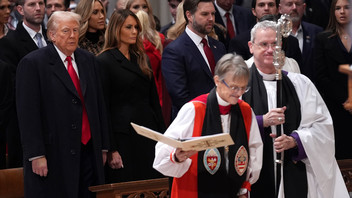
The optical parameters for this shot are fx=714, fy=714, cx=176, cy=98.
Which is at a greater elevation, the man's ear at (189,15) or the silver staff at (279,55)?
the man's ear at (189,15)

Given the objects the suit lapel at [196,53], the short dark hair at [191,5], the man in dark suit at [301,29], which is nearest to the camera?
the suit lapel at [196,53]

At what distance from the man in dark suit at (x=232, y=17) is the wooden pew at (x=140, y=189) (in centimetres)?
287

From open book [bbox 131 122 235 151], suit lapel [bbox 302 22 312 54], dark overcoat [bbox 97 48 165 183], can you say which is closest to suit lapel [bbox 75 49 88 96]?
dark overcoat [bbox 97 48 165 183]

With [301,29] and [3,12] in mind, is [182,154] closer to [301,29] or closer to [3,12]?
[3,12]

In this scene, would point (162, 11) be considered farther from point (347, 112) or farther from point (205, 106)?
point (205, 106)

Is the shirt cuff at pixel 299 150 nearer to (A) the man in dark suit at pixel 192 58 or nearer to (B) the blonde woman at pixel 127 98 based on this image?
(A) the man in dark suit at pixel 192 58

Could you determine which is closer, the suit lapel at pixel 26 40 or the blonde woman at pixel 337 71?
the suit lapel at pixel 26 40

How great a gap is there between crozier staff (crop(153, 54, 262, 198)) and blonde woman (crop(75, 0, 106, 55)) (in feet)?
8.70

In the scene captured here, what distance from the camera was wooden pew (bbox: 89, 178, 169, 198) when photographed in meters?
6.25

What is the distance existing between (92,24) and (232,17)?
2229mm

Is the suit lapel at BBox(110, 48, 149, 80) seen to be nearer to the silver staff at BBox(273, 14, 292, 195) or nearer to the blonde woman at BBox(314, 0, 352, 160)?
the silver staff at BBox(273, 14, 292, 195)

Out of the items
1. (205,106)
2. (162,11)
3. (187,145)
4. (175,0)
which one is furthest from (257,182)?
(162,11)

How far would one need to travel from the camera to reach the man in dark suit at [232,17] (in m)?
8.78

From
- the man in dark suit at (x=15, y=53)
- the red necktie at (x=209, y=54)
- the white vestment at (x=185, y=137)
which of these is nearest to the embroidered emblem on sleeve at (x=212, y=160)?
the white vestment at (x=185, y=137)
